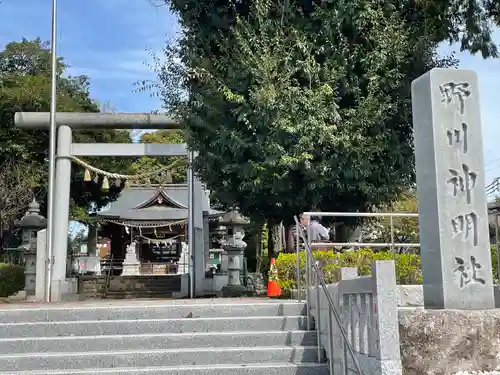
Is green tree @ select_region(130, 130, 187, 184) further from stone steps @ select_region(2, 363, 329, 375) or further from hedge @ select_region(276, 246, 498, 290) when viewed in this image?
stone steps @ select_region(2, 363, 329, 375)

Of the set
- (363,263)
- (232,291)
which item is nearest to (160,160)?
(232,291)

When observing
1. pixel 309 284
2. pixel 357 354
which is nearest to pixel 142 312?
pixel 309 284

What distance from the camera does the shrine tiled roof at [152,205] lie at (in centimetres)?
2461

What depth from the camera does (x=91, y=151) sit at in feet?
45.6

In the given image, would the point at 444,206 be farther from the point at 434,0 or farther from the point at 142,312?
the point at 434,0

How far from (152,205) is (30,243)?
396 inches

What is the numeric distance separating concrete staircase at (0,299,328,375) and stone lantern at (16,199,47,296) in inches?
358

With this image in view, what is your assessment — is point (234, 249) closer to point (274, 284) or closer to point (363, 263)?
point (274, 284)

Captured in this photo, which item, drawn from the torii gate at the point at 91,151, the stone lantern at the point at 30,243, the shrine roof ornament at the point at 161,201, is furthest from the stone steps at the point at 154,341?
the shrine roof ornament at the point at 161,201

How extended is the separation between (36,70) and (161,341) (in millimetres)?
20367

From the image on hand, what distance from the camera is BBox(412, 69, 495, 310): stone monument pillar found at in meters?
4.44

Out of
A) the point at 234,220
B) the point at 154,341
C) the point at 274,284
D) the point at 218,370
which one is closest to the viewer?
the point at 218,370

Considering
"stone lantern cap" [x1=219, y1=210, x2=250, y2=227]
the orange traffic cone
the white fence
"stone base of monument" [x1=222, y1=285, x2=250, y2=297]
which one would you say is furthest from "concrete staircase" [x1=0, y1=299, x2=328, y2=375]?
"stone lantern cap" [x1=219, y1=210, x2=250, y2=227]

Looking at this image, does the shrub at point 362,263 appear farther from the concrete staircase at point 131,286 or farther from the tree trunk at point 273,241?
the concrete staircase at point 131,286
